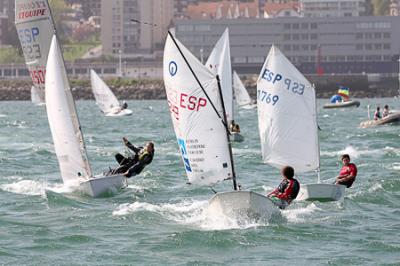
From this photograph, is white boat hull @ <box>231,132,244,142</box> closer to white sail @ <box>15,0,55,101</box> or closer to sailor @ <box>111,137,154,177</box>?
sailor @ <box>111,137,154,177</box>

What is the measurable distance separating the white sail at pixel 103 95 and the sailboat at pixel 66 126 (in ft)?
196

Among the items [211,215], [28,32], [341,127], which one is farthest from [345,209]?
[341,127]

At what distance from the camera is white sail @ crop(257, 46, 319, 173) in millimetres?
29656

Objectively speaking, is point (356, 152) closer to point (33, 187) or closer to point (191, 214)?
point (33, 187)

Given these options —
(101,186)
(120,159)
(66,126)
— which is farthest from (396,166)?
(66,126)

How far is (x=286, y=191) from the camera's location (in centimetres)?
2652

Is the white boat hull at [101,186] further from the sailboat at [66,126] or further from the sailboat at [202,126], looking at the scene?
the sailboat at [202,126]

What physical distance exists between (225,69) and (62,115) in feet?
72.6

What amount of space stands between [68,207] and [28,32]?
5682mm

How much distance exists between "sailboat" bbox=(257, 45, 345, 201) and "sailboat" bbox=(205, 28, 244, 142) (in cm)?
1945

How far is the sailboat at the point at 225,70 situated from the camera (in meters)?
49.9

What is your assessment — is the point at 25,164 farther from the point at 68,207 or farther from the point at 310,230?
the point at 310,230

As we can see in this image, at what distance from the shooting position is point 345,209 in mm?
28625

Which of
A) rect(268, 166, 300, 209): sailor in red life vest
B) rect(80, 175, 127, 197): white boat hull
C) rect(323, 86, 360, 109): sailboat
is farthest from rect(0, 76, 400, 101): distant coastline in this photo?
rect(268, 166, 300, 209): sailor in red life vest
